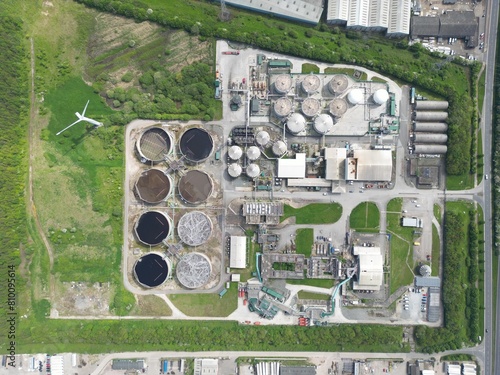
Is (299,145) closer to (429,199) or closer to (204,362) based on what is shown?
(429,199)

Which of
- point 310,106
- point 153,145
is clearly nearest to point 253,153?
point 310,106

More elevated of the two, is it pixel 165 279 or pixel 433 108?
pixel 433 108

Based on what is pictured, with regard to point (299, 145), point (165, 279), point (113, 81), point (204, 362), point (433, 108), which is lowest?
point (204, 362)

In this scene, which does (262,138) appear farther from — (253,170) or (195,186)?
(195,186)

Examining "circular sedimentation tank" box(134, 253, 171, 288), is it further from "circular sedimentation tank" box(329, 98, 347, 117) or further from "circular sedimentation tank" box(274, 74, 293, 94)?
"circular sedimentation tank" box(329, 98, 347, 117)

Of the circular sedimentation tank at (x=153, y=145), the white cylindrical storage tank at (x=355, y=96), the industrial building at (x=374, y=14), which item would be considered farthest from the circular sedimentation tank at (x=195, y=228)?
the industrial building at (x=374, y=14)

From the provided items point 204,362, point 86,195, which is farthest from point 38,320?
point 204,362
